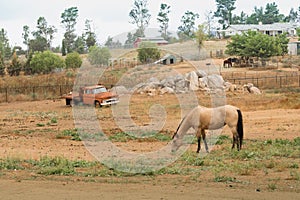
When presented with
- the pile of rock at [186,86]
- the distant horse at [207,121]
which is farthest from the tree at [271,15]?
the distant horse at [207,121]

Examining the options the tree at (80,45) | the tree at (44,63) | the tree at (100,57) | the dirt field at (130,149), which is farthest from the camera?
the tree at (80,45)

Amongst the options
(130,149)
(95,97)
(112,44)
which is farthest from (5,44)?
(130,149)

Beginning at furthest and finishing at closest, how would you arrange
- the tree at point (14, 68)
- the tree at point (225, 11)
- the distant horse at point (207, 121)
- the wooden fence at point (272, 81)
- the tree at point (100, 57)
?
1. the tree at point (225, 11)
2. the tree at point (14, 68)
3. the tree at point (100, 57)
4. the wooden fence at point (272, 81)
5. the distant horse at point (207, 121)

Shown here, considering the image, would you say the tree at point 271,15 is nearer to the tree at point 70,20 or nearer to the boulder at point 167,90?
Result: the tree at point 70,20

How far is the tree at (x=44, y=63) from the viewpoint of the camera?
61.2 meters

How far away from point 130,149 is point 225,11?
122 meters

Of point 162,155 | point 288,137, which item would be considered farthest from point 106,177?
point 288,137

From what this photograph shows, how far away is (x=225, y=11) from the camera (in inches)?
5344

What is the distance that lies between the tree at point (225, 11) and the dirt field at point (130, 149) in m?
99.7

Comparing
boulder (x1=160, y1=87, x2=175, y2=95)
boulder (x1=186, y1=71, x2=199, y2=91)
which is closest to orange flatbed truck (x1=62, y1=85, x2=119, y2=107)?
boulder (x1=160, y1=87, x2=175, y2=95)

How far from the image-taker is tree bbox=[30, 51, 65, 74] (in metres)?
61.2

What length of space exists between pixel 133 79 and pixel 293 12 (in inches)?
4944

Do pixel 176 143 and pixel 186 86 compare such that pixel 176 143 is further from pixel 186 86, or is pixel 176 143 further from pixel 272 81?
pixel 272 81

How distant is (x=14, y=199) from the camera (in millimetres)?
10133
